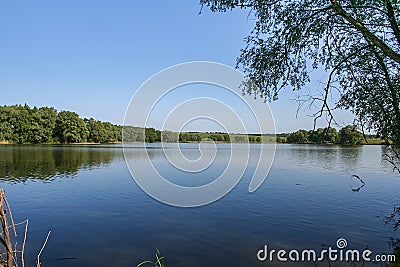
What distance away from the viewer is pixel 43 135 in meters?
82.2

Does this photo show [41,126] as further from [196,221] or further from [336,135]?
[336,135]

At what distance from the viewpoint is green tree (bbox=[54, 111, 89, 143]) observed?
275 ft

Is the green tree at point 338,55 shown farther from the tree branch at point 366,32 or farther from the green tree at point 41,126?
the green tree at point 41,126

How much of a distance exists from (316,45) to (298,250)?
20.8 feet

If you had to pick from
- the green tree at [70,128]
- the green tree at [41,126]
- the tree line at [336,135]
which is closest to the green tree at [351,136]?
the tree line at [336,135]

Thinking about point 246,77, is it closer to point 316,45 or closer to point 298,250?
point 316,45

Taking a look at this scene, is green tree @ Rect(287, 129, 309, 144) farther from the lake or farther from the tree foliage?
the lake

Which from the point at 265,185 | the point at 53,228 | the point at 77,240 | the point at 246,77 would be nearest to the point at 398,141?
the point at 246,77

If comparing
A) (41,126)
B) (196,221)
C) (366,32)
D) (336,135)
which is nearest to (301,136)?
(196,221)

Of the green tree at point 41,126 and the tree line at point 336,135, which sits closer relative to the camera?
the tree line at point 336,135

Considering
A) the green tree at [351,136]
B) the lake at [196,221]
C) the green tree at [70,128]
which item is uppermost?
the green tree at [70,128]

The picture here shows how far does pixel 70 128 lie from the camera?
275 ft

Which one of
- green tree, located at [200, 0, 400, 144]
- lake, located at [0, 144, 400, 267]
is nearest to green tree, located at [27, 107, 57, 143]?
lake, located at [0, 144, 400, 267]

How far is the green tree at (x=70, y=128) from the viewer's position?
275 feet
